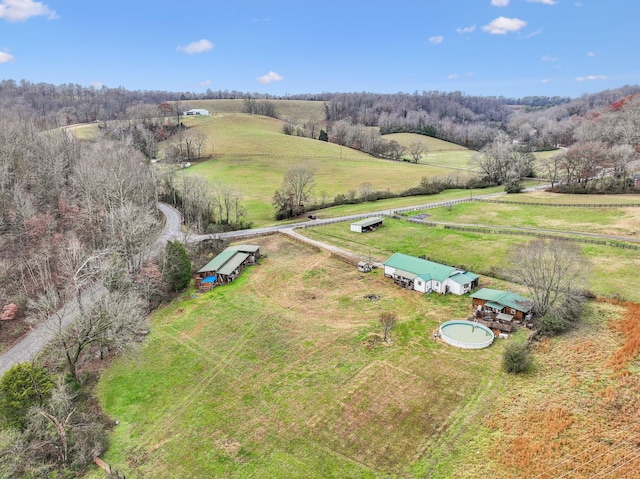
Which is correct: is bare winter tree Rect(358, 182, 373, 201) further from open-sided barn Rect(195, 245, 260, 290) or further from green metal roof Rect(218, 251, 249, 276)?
green metal roof Rect(218, 251, 249, 276)

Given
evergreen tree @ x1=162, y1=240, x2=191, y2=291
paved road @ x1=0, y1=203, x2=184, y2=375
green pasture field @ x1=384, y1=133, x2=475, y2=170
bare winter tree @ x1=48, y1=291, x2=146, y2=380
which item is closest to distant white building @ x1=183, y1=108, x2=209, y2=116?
green pasture field @ x1=384, y1=133, x2=475, y2=170

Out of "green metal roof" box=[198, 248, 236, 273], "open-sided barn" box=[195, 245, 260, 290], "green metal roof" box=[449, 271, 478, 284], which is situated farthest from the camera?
"green metal roof" box=[198, 248, 236, 273]

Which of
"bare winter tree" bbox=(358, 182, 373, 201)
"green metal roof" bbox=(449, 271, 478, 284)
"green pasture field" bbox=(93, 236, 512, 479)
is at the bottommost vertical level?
"green pasture field" bbox=(93, 236, 512, 479)

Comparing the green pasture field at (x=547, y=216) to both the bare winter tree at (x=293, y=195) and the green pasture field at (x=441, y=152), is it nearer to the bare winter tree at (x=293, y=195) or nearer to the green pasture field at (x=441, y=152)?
the bare winter tree at (x=293, y=195)

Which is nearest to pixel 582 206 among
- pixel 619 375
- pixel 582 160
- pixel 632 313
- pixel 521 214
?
pixel 521 214

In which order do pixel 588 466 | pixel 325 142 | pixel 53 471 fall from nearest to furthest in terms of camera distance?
pixel 588 466, pixel 53 471, pixel 325 142

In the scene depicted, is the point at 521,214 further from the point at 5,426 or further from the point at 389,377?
the point at 5,426
